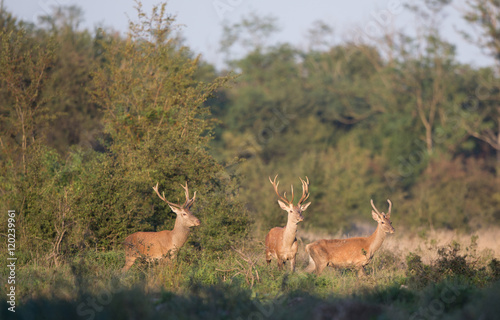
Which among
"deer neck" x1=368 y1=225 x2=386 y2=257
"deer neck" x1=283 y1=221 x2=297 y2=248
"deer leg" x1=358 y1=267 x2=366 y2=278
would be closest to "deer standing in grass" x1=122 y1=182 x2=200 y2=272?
"deer neck" x1=283 y1=221 x2=297 y2=248

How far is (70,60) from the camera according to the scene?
22.2 meters

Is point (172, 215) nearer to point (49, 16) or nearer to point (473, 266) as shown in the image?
point (473, 266)

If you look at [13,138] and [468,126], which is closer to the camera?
[13,138]

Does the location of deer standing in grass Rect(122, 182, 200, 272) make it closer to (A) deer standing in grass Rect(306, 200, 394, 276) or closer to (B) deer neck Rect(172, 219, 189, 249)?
(B) deer neck Rect(172, 219, 189, 249)

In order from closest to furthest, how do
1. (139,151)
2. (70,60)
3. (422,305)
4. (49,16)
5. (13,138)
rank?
(422,305)
(139,151)
(13,138)
(70,60)
(49,16)

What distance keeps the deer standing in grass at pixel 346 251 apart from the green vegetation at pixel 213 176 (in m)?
0.32

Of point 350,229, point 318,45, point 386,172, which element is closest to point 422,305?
point 350,229

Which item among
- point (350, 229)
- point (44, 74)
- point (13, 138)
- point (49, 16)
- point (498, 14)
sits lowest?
point (350, 229)

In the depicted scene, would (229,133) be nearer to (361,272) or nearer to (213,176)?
(213,176)

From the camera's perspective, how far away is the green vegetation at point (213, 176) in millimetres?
8211

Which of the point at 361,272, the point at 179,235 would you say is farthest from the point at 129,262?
the point at 361,272

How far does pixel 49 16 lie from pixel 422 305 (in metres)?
21.0

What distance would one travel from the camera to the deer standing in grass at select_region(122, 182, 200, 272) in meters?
10.9

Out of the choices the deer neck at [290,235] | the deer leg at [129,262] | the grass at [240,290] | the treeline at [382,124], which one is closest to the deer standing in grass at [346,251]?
the grass at [240,290]
